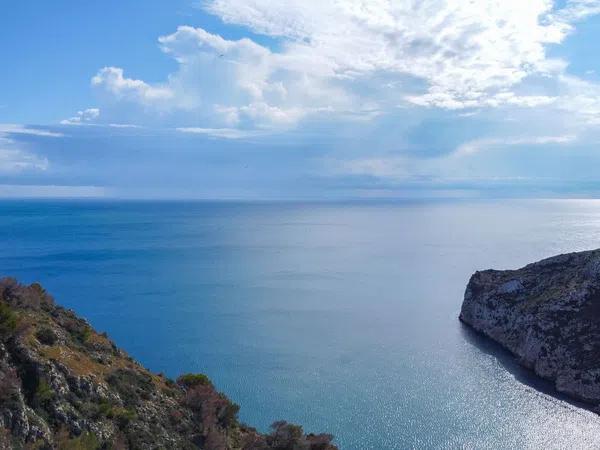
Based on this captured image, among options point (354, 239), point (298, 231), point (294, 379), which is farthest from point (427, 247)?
point (294, 379)

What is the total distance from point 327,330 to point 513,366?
77.4 feet

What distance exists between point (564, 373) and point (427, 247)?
105110mm

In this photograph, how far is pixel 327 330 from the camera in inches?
2712

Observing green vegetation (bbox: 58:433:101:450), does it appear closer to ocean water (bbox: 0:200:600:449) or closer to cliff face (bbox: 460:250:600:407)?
ocean water (bbox: 0:200:600:449)

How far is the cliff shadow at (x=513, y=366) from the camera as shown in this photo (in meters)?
48.1

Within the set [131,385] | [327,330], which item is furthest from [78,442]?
[327,330]

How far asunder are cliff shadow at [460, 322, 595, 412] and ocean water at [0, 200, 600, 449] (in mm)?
282

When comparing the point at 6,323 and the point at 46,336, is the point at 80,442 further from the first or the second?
the point at 46,336

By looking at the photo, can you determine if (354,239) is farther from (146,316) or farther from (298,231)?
(146,316)

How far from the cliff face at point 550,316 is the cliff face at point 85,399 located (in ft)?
115

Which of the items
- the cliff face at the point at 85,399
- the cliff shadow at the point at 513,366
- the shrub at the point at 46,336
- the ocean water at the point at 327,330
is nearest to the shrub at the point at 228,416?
the cliff face at the point at 85,399

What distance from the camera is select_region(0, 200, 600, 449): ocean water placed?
139ft

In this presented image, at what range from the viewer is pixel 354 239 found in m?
176

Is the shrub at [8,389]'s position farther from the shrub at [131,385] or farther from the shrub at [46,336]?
the shrub at [131,385]
